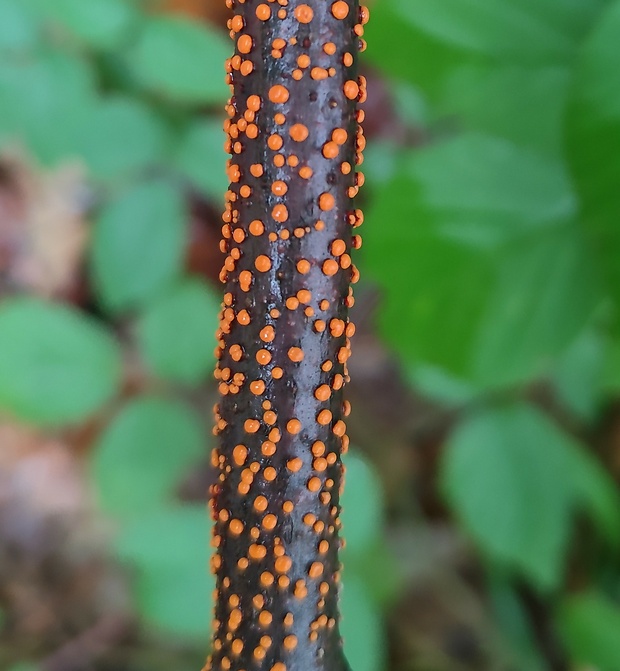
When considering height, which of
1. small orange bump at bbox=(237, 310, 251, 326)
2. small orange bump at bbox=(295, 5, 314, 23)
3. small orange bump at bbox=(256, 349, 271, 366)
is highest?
small orange bump at bbox=(295, 5, 314, 23)

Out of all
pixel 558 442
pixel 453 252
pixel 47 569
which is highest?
pixel 453 252

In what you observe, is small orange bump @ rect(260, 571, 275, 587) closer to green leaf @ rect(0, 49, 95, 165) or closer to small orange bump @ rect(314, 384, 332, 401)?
small orange bump @ rect(314, 384, 332, 401)

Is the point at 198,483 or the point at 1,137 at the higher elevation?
the point at 1,137

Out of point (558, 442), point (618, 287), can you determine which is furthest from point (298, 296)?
point (558, 442)

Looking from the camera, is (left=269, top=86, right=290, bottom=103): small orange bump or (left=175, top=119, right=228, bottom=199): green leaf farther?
(left=175, top=119, right=228, bottom=199): green leaf

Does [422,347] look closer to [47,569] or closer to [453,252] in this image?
[453,252]

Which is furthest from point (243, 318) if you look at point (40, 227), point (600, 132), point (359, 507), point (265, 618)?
point (40, 227)

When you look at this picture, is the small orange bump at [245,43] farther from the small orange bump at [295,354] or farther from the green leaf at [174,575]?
the green leaf at [174,575]

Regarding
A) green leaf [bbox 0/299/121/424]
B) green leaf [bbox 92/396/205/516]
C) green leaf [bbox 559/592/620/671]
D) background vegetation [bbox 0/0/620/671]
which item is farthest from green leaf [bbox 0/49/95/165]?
green leaf [bbox 559/592/620/671]
